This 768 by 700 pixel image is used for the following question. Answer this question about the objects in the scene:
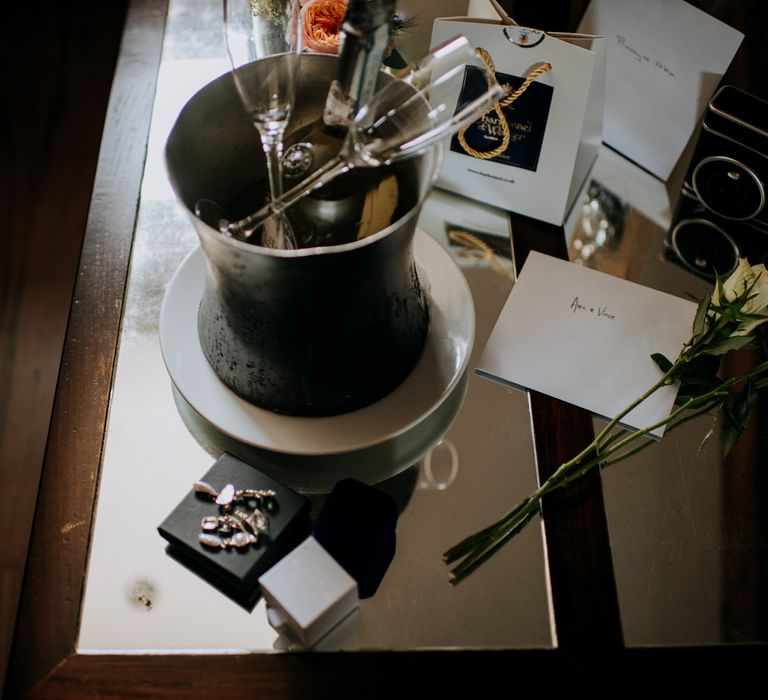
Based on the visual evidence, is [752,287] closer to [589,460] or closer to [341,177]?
[589,460]

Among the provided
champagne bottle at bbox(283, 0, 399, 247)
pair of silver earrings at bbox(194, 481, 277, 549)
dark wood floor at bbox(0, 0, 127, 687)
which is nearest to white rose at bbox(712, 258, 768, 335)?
champagne bottle at bbox(283, 0, 399, 247)

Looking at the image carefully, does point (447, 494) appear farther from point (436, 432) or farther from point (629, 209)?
point (629, 209)

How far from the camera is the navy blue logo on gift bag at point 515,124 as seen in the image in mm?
776

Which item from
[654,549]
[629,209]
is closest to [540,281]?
[629,209]

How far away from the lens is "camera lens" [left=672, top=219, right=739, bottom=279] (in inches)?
33.9

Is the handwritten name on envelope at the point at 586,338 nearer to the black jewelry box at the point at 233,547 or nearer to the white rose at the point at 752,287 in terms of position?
the white rose at the point at 752,287

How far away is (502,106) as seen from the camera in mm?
794

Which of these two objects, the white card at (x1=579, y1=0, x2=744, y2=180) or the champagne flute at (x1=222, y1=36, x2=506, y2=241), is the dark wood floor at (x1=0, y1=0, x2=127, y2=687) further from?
the white card at (x1=579, y1=0, x2=744, y2=180)

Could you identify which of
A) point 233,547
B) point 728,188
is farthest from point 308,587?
point 728,188

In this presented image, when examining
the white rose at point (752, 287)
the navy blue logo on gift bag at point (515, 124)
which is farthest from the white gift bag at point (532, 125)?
the white rose at point (752, 287)

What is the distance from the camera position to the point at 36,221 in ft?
5.22

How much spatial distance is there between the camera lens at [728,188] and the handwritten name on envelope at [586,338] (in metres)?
0.13

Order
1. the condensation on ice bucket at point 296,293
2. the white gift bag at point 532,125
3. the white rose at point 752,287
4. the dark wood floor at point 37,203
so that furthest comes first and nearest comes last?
the dark wood floor at point 37,203 → the white gift bag at point 532,125 → the white rose at point 752,287 → the condensation on ice bucket at point 296,293

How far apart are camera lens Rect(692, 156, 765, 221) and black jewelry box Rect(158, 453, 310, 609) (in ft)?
1.72
